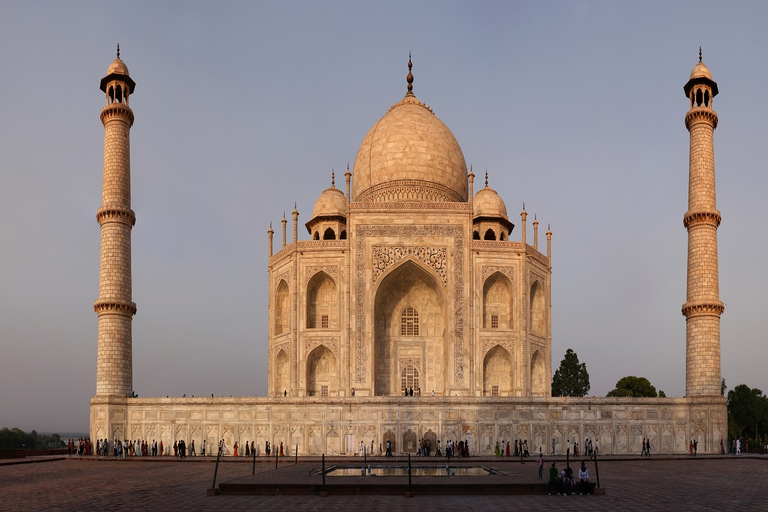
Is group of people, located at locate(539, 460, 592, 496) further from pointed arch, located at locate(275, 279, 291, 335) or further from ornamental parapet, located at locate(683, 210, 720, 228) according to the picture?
pointed arch, located at locate(275, 279, 291, 335)

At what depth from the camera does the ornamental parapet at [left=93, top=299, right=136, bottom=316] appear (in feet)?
92.3

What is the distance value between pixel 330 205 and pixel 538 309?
34.8ft

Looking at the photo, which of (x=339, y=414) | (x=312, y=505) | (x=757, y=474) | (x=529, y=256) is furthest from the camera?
(x=529, y=256)

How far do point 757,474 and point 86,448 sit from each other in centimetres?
2075

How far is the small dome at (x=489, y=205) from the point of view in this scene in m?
37.3

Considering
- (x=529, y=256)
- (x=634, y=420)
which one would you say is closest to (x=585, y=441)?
(x=634, y=420)

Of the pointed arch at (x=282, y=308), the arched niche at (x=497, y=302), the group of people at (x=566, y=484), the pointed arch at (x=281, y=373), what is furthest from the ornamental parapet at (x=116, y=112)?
the group of people at (x=566, y=484)

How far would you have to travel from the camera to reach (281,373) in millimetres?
34062

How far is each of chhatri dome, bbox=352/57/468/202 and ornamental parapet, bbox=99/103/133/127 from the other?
1187cm

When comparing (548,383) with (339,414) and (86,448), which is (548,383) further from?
(86,448)

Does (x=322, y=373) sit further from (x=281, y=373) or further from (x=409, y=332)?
(x=409, y=332)

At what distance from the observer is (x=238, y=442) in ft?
88.4

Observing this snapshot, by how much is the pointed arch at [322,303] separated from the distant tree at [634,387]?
22.6m

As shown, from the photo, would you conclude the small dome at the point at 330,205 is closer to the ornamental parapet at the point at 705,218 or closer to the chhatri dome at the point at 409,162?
the chhatri dome at the point at 409,162
